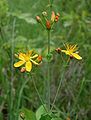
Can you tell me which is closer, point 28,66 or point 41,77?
point 28,66

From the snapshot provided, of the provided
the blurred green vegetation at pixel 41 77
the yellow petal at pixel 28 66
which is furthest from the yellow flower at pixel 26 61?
the blurred green vegetation at pixel 41 77

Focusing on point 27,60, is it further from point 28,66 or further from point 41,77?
point 41,77

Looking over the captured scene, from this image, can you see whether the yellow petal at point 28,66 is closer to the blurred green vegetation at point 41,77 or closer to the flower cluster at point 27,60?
the flower cluster at point 27,60

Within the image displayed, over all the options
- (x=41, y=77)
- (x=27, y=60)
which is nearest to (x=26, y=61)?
(x=27, y=60)

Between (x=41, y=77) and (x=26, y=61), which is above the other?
(x=26, y=61)

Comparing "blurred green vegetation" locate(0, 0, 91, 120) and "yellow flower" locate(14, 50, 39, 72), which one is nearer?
"yellow flower" locate(14, 50, 39, 72)

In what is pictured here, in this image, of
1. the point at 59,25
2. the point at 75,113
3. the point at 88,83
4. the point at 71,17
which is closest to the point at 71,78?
the point at 88,83

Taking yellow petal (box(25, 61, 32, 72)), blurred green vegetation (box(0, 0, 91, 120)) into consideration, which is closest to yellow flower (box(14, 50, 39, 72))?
yellow petal (box(25, 61, 32, 72))

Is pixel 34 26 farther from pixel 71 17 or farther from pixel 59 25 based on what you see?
pixel 71 17

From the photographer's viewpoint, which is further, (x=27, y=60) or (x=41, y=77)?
(x=41, y=77)

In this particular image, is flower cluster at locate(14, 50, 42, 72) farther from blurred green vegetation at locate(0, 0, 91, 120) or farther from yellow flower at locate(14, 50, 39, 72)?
blurred green vegetation at locate(0, 0, 91, 120)

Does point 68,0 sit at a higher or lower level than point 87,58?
higher
